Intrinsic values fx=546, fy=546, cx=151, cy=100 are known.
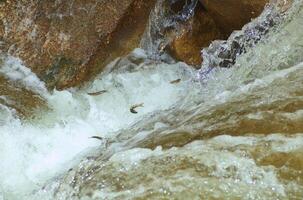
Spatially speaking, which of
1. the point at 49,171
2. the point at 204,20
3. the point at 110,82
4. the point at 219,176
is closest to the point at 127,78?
the point at 110,82

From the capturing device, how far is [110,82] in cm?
379

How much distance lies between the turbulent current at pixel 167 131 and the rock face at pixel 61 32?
0.10 meters

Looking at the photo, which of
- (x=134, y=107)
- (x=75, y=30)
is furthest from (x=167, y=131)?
(x=75, y=30)

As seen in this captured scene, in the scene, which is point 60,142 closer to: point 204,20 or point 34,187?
point 34,187

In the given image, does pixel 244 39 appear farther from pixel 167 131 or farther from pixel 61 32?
pixel 61 32

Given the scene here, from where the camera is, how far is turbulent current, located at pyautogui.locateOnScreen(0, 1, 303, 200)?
2549mm

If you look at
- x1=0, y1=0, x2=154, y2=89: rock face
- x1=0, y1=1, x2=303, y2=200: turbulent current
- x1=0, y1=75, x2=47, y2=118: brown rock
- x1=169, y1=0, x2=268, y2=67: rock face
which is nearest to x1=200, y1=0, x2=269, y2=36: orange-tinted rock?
x1=169, y1=0, x2=268, y2=67: rock face

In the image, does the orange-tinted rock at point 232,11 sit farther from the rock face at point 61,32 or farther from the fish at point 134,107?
the fish at point 134,107

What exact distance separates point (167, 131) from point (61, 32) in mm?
1027

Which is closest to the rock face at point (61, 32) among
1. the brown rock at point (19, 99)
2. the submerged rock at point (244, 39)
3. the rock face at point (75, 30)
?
the rock face at point (75, 30)

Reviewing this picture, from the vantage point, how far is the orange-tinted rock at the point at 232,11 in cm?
355

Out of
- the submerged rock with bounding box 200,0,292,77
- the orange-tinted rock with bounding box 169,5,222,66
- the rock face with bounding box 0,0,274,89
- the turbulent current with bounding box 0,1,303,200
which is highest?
the rock face with bounding box 0,0,274,89

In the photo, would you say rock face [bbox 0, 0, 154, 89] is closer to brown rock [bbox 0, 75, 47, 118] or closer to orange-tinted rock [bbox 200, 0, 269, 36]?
brown rock [bbox 0, 75, 47, 118]

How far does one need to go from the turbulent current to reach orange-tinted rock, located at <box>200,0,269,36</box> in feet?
0.59
